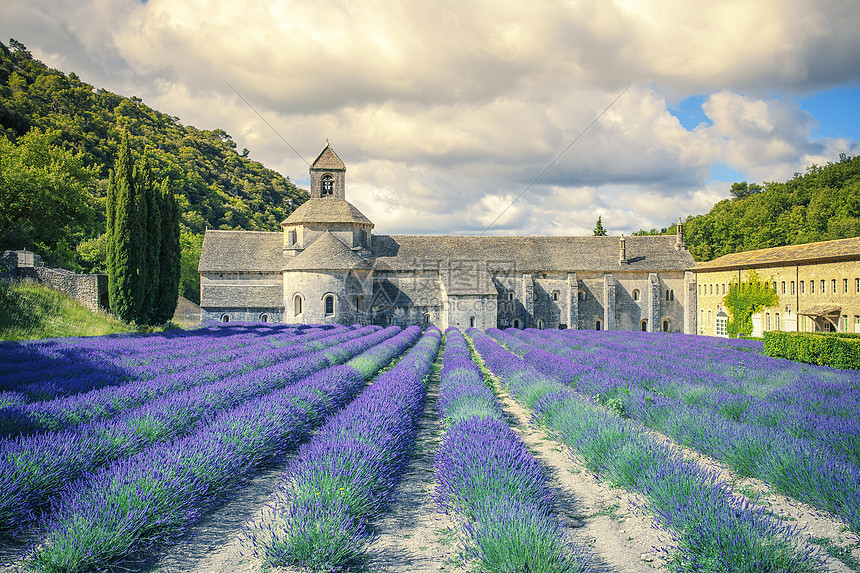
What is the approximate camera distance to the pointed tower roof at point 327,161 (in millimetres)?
39625

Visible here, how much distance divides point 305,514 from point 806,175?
2982 inches

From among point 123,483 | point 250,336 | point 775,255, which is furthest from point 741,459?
point 775,255

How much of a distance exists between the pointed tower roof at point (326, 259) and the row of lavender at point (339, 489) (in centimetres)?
2523

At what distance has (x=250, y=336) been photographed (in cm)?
2072

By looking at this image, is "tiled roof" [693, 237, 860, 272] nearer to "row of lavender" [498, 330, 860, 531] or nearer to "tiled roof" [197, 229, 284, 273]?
"row of lavender" [498, 330, 860, 531]

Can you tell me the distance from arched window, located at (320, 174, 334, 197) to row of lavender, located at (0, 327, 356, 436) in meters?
26.3

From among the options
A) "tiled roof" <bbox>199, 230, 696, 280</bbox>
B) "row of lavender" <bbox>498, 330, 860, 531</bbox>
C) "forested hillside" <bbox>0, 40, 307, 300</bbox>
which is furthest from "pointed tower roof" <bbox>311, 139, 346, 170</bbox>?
"row of lavender" <bbox>498, 330, 860, 531</bbox>

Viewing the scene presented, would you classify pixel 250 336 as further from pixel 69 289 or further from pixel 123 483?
pixel 123 483

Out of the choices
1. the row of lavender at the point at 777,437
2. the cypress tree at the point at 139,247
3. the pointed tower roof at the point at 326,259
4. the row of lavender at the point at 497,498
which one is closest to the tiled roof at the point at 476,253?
the pointed tower roof at the point at 326,259

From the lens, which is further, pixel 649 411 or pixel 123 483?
pixel 649 411

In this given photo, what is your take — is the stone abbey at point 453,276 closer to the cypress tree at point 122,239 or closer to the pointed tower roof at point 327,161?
the pointed tower roof at point 327,161

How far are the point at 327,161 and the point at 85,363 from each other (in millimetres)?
31791

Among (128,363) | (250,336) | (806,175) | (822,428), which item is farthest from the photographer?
(806,175)

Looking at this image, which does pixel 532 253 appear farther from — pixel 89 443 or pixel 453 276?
pixel 89 443
